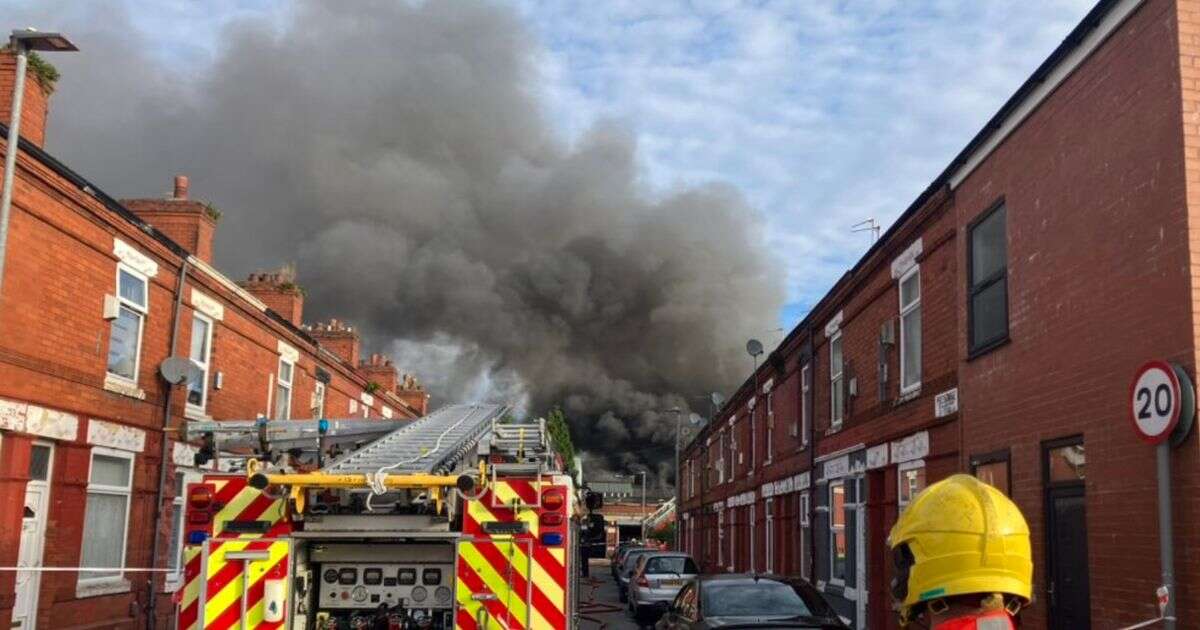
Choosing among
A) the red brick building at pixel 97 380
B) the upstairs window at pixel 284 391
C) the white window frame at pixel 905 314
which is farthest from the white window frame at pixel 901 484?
the upstairs window at pixel 284 391

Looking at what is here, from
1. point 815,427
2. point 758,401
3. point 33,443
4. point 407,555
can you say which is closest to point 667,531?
point 758,401

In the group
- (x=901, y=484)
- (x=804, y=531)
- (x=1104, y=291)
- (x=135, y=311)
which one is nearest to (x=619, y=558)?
(x=804, y=531)

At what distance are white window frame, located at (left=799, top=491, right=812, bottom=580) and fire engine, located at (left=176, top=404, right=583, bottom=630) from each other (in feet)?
44.8

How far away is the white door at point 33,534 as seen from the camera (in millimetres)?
11727

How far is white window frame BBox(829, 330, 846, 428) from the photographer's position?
17.3m

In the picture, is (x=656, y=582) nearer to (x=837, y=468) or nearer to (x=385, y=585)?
(x=837, y=468)

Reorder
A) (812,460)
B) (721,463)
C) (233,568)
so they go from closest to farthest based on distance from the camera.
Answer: (233,568) < (812,460) < (721,463)

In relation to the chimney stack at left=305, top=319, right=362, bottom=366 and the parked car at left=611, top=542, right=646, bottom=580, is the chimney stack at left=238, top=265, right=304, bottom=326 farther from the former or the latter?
the parked car at left=611, top=542, right=646, bottom=580

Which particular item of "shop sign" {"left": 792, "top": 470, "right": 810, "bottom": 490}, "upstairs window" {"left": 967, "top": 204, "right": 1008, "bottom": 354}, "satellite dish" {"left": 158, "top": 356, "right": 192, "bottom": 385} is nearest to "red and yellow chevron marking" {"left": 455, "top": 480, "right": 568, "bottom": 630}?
"upstairs window" {"left": 967, "top": 204, "right": 1008, "bottom": 354}

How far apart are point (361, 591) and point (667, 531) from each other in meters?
61.2

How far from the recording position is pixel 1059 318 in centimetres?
865

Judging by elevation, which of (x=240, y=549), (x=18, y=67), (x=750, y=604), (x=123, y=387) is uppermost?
(x=18, y=67)

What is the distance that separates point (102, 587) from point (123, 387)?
2.58m

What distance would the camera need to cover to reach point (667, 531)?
66875 mm
